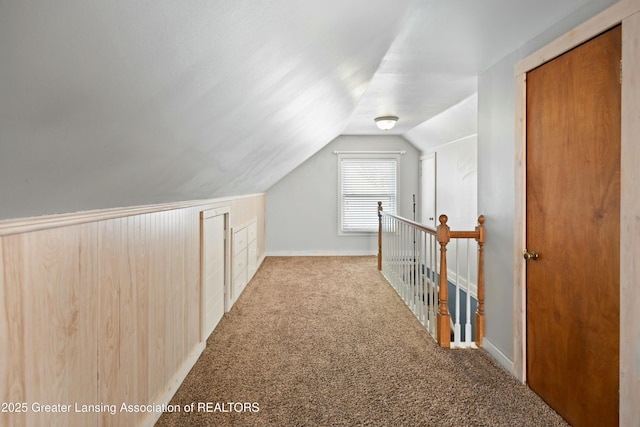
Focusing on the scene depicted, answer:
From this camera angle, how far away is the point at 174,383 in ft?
6.95

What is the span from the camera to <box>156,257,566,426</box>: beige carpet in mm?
1919

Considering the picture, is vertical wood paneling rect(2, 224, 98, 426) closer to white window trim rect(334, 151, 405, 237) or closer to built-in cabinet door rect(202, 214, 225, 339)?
built-in cabinet door rect(202, 214, 225, 339)

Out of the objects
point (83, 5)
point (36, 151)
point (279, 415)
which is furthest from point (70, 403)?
point (83, 5)

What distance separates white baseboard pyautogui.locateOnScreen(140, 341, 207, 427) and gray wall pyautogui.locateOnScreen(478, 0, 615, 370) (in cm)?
212

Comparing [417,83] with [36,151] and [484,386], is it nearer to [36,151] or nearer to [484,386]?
[484,386]

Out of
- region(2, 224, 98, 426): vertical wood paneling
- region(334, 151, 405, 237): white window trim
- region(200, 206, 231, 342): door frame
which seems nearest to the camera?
region(2, 224, 98, 426): vertical wood paneling

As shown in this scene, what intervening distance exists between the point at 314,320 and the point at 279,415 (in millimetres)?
1437

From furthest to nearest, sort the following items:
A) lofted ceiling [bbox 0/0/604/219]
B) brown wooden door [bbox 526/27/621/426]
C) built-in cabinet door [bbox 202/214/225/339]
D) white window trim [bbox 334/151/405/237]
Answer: white window trim [bbox 334/151/405/237]
built-in cabinet door [bbox 202/214/225/339]
brown wooden door [bbox 526/27/621/426]
lofted ceiling [bbox 0/0/604/219]

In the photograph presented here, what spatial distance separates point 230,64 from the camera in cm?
115

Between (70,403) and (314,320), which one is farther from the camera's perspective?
(314,320)

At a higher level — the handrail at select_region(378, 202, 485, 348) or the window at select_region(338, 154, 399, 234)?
the window at select_region(338, 154, 399, 234)

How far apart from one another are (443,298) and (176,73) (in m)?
2.52

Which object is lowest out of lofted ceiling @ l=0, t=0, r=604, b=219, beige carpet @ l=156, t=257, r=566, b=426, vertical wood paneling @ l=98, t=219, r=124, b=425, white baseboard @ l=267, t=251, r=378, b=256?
beige carpet @ l=156, t=257, r=566, b=426

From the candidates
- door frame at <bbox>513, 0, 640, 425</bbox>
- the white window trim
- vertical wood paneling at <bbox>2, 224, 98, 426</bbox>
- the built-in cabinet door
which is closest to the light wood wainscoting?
vertical wood paneling at <bbox>2, 224, 98, 426</bbox>
